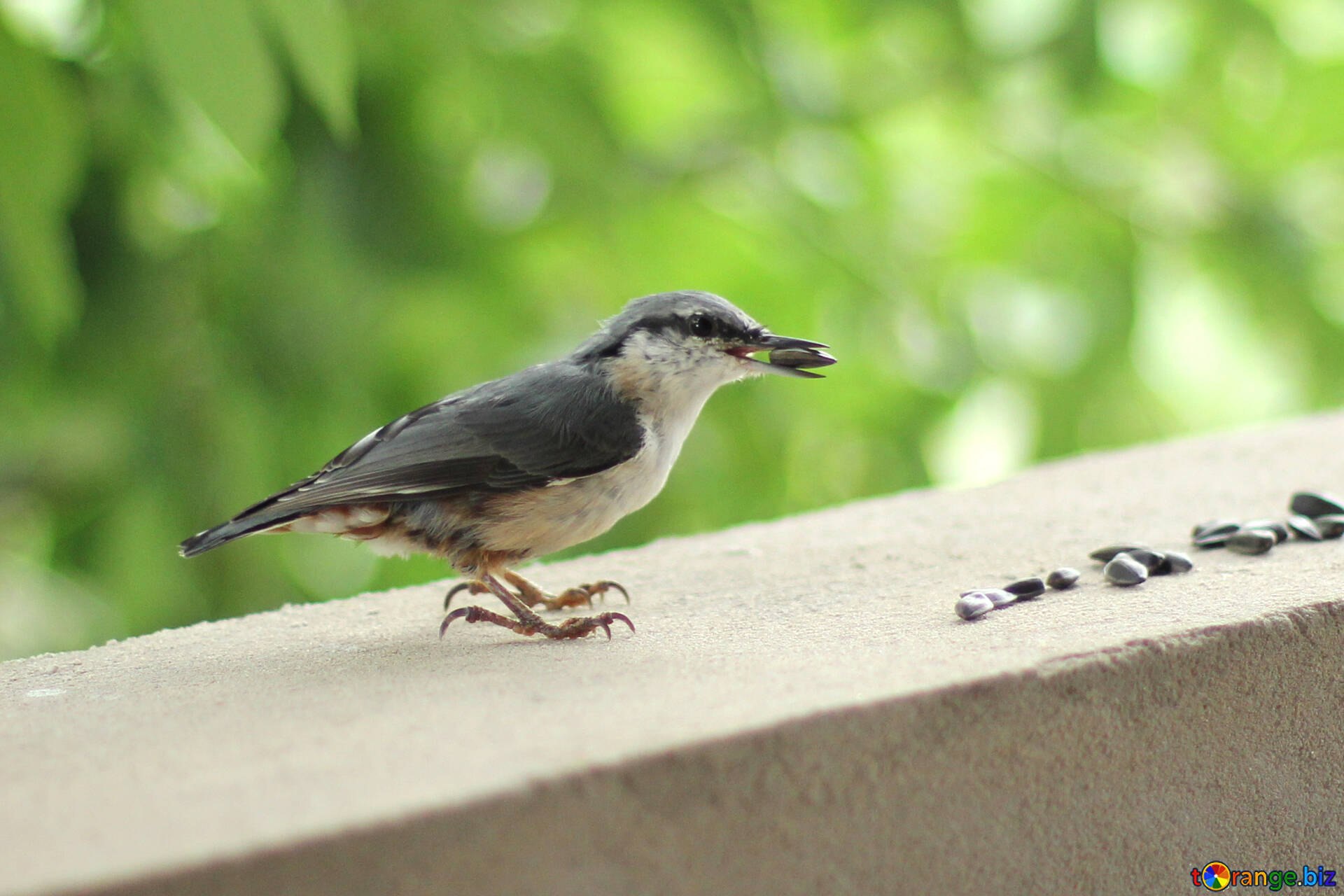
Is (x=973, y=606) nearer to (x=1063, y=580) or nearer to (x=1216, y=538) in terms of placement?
(x=1063, y=580)

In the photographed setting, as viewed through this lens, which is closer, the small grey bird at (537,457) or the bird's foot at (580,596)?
the small grey bird at (537,457)

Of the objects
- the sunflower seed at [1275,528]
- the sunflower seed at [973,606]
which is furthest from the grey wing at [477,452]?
the sunflower seed at [1275,528]

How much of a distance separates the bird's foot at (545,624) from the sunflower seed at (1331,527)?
1.36 m

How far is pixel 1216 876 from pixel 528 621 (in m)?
1.11

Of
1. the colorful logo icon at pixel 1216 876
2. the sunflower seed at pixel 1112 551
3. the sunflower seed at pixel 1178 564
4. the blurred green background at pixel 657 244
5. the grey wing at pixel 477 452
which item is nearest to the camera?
the colorful logo icon at pixel 1216 876

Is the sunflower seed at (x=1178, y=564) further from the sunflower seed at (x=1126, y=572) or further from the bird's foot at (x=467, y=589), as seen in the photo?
the bird's foot at (x=467, y=589)

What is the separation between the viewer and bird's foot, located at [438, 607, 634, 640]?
2.08m

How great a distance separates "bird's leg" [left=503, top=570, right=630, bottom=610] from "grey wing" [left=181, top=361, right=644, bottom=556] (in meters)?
0.28

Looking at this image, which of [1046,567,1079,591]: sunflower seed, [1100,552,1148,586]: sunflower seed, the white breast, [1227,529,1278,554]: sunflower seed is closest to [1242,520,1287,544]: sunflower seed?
[1227,529,1278,554]: sunflower seed

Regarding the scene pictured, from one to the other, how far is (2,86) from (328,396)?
117 centimetres

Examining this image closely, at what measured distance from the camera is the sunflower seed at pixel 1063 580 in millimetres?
2219

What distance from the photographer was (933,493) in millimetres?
3289

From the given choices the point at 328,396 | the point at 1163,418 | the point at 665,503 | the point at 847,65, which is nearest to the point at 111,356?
the point at 328,396

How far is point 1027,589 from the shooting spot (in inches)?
85.6
